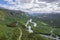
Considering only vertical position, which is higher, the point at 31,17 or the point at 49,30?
the point at 31,17

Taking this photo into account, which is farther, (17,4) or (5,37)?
Answer: (17,4)

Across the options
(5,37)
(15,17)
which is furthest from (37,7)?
(5,37)

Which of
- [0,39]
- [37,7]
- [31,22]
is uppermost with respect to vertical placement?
[37,7]

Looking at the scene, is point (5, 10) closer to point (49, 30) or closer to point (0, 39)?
point (0, 39)

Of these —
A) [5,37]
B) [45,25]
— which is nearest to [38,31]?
[45,25]

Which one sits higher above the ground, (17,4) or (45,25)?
(17,4)

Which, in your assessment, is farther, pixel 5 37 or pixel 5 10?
pixel 5 10

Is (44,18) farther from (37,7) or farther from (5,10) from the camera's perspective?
(5,10)

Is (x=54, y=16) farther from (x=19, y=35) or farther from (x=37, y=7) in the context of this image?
(x=19, y=35)

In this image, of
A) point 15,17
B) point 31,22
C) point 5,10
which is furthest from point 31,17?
point 5,10
